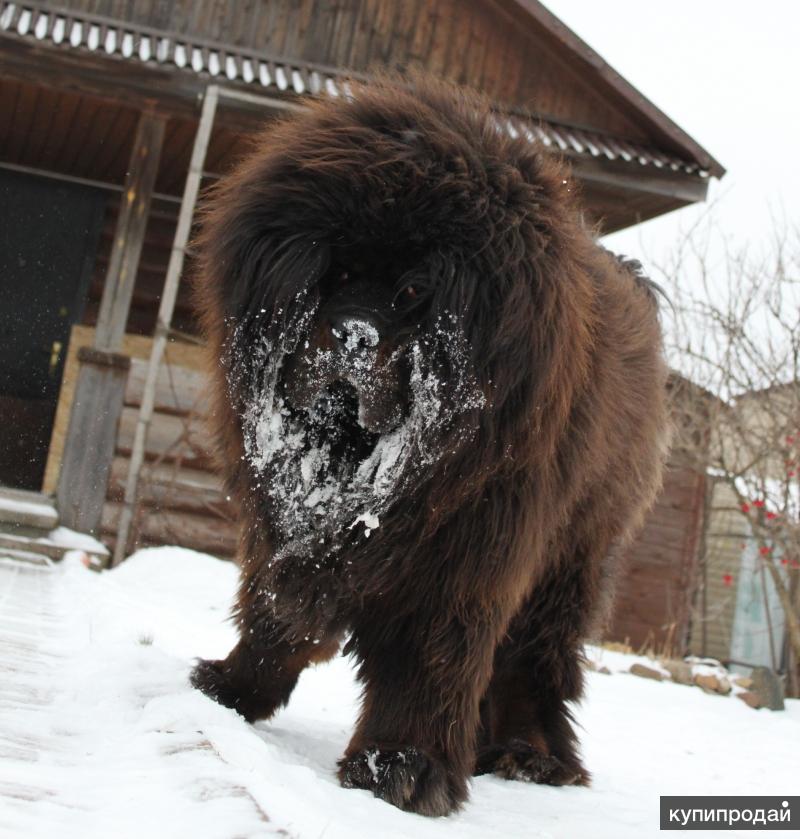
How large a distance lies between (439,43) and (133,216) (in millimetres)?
2938

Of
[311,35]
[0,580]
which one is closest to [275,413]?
[0,580]

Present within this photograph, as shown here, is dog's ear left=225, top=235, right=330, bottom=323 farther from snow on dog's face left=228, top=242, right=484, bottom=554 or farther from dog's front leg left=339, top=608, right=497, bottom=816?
dog's front leg left=339, top=608, right=497, bottom=816

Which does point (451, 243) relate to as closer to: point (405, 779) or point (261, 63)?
point (405, 779)

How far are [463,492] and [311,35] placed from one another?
693 centimetres

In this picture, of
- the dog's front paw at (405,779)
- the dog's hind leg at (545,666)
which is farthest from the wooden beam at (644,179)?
the dog's front paw at (405,779)

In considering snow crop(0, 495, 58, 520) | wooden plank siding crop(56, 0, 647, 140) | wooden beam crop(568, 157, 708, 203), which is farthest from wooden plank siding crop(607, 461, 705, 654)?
snow crop(0, 495, 58, 520)

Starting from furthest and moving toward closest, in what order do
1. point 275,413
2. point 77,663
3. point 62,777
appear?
1. point 77,663
2. point 275,413
3. point 62,777

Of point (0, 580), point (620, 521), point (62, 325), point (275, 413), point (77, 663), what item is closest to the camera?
point (275, 413)

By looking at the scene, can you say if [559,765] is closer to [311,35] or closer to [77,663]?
[77,663]

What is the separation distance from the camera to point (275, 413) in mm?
2621

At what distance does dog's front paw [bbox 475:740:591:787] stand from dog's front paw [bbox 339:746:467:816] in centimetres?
68

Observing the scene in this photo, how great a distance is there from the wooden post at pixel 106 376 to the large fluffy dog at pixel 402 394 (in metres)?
5.27

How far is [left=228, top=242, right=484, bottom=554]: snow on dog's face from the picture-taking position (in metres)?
2.47

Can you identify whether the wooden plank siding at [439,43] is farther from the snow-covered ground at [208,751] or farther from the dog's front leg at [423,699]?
the dog's front leg at [423,699]
